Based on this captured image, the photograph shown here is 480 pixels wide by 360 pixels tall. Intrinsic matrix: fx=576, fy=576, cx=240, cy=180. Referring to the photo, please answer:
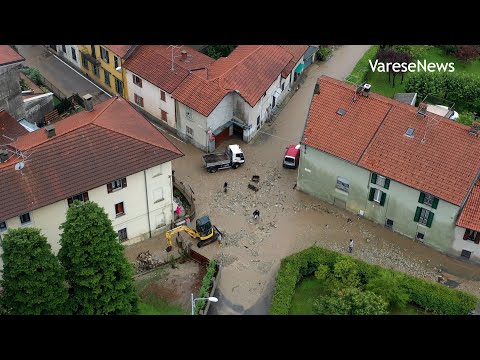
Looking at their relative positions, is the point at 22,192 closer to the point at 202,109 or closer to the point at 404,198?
the point at 202,109

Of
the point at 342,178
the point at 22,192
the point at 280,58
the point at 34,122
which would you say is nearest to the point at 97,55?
the point at 34,122

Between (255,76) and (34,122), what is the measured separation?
22144mm

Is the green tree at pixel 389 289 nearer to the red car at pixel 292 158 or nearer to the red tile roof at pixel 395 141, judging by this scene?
the red tile roof at pixel 395 141

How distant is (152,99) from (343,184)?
70.2ft

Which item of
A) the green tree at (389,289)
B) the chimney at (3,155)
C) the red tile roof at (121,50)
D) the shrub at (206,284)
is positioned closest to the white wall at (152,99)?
the red tile roof at (121,50)

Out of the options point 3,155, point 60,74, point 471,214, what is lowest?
point 471,214

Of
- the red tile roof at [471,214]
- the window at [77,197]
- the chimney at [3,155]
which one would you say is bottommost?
the red tile roof at [471,214]

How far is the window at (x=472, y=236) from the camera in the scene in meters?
44.4

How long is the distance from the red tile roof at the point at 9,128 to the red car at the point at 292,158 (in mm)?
23368

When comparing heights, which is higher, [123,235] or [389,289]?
Answer: [389,289]

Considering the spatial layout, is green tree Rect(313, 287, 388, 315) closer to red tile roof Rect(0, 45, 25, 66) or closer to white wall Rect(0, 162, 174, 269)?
white wall Rect(0, 162, 174, 269)

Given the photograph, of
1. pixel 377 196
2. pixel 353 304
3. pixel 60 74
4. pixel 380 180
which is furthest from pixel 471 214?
pixel 60 74

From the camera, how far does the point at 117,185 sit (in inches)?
1706

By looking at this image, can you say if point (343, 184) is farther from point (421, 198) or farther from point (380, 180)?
point (421, 198)
